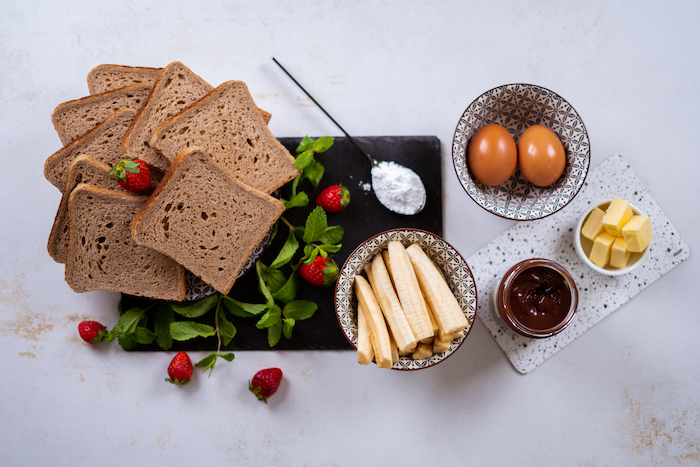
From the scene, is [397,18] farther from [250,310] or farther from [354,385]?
[354,385]

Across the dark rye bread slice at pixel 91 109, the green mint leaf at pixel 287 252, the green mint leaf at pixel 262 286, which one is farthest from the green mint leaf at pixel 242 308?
the dark rye bread slice at pixel 91 109

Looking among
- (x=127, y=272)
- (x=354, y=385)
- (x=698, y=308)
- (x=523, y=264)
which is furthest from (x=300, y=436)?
(x=698, y=308)

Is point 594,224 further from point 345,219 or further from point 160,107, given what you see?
point 160,107

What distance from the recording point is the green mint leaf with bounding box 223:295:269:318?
131 cm

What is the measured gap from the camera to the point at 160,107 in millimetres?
1229

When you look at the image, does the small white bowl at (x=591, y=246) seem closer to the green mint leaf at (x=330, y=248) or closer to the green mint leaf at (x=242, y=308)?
the green mint leaf at (x=330, y=248)

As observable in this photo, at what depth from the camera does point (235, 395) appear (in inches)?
56.5

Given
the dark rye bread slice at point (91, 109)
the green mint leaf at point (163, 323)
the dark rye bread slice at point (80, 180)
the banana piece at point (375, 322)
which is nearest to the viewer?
the banana piece at point (375, 322)

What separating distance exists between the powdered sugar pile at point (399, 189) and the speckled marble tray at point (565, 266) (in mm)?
278

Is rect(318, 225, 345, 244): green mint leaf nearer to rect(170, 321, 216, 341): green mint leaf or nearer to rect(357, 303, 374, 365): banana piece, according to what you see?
rect(357, 303, 374, 365): banana piece

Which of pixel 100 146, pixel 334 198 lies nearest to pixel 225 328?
pixel 334 198

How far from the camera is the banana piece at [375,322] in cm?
106

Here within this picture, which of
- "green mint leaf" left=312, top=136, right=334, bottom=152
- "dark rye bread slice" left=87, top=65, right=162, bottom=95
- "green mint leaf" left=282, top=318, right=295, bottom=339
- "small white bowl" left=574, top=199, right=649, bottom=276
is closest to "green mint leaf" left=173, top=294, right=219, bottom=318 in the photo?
"green mint leaf" left=282, top=318, right=295, bottom=339

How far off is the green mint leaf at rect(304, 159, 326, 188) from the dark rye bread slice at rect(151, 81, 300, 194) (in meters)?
0.07
